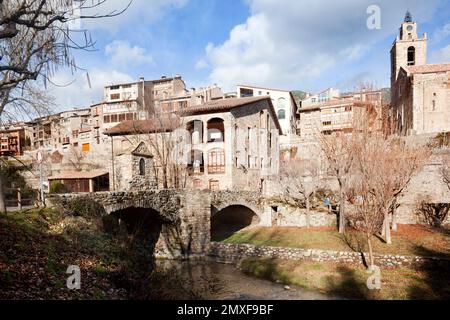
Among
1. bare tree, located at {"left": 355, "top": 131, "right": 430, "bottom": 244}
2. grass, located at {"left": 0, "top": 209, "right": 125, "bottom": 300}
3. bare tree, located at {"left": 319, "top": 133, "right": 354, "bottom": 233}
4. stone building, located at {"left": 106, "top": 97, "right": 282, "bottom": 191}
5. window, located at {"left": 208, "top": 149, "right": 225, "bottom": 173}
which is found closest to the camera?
grass, located at {"left": 0, "top": 209, "right": 125, "bottom": 300}

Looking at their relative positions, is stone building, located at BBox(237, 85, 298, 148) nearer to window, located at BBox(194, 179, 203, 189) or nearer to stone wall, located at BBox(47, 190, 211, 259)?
window, located at BBox(194, 179, 203, 189)

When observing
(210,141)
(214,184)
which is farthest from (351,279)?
(210,141)

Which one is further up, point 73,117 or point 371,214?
point 73,117

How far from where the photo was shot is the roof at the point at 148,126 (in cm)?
2977

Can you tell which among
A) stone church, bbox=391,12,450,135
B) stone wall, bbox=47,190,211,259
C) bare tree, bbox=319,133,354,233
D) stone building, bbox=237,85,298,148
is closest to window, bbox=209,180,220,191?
stone wall, bbox=47,190,211,259

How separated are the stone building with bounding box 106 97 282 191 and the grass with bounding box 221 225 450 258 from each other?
6647 mm

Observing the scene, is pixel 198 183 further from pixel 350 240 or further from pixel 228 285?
pixel 350 240

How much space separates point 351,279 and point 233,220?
15874 mm

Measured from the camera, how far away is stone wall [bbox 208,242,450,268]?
620 inches

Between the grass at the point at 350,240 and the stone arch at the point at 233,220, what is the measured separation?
231 cm
